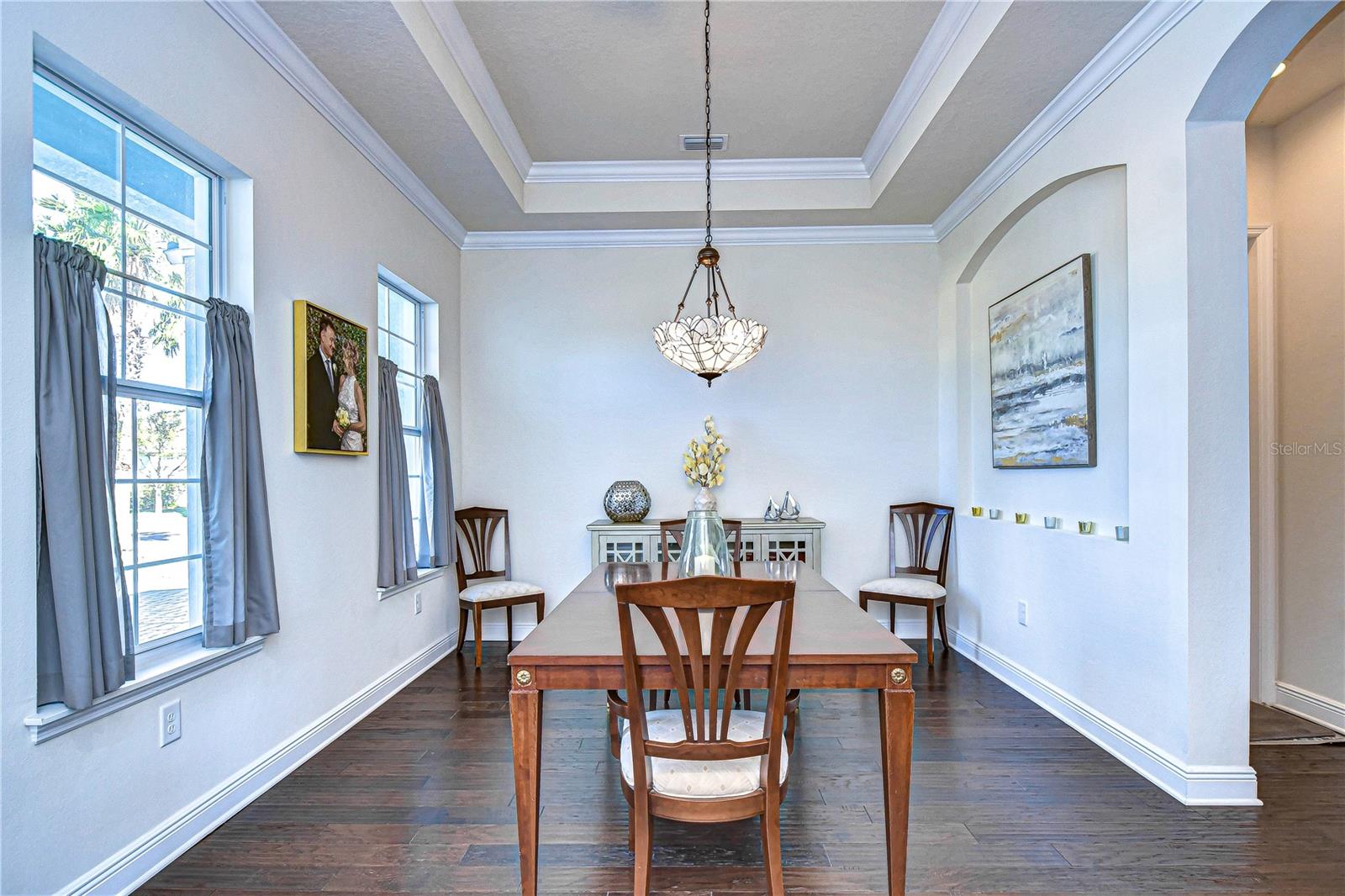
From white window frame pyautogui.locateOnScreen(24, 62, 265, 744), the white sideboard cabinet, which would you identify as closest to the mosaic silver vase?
the white sideboard cabinet

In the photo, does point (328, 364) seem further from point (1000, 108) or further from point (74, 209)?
point (1000, 108)

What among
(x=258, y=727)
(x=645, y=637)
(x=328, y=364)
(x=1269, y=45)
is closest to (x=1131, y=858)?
(x=645, y=637)

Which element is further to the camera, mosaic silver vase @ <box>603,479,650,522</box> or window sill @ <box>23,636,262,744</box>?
mosaic silver vase @ <box>603,479,650,522</box>

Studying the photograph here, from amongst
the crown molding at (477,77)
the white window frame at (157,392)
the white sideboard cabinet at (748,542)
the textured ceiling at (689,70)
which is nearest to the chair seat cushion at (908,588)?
the white sideboard cabinet at (748,542)

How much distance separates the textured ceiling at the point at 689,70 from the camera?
9.34ft

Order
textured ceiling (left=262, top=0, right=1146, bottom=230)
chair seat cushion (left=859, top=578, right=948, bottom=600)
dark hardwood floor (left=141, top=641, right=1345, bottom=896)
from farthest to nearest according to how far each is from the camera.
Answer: chair seat cushion (left=859, top=578, right=948, bottom=600)
textured ceiling (left=262, top=0, right=1146, bottom=230)
dark hardwood floor (left=141, top=641, right=1345, bottom=896)

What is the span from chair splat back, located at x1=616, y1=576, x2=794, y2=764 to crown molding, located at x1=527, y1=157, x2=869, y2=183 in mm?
3404

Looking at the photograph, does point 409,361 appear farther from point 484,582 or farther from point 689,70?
point 689,70

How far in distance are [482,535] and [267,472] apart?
2206mm

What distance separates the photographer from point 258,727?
2484mm

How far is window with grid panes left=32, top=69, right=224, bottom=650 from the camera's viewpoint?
6.10 feet

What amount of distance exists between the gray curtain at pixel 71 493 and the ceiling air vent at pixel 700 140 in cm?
299

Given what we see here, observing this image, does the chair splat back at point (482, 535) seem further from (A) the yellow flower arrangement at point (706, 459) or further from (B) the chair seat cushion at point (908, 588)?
(B) the chair seat cushion at point (908, 588)

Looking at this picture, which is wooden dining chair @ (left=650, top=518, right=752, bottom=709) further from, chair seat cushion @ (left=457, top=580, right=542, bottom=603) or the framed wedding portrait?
the framed wedding portrait
